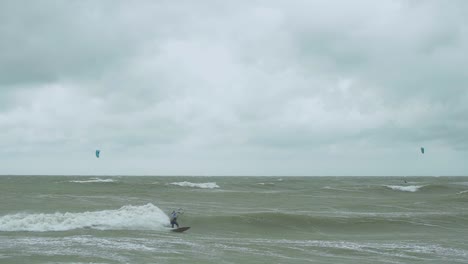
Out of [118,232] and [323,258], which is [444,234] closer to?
[323,258]

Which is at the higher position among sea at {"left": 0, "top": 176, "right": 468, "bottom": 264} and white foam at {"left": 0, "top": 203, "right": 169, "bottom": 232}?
white foam at {"left": 0, "top": 203, "right": 169, "bottom": 232}

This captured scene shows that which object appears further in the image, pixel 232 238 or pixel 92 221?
pixel 92 221


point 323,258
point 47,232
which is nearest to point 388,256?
point 323,258

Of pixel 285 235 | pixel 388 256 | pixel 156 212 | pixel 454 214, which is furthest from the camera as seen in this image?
pixel 454 214

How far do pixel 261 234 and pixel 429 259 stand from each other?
336 inches

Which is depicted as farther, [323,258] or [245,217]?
[245,217]

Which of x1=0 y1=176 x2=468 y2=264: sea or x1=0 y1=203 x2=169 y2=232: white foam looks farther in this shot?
x1=0 y1=203 x2=169 y2=232: white foam

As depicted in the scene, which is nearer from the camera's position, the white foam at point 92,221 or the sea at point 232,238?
the sea at point 232,238

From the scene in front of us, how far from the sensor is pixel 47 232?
20.6 metres

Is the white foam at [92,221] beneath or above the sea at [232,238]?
above

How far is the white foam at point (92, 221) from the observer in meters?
21.8

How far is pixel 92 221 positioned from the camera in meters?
23.4

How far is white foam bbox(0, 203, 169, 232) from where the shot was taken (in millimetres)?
21844

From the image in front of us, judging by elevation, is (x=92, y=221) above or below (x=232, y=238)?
above
